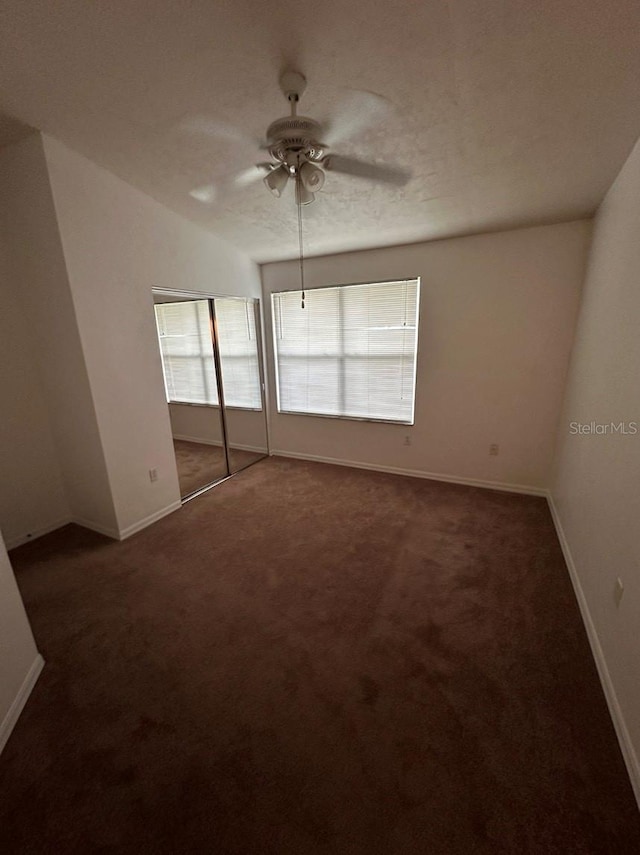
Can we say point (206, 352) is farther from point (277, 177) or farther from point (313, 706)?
point (313, 706)

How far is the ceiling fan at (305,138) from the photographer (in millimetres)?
1516

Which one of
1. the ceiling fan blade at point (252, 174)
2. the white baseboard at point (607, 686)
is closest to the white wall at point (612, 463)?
the white baseboard at point (607, 686)

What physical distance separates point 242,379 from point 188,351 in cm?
86

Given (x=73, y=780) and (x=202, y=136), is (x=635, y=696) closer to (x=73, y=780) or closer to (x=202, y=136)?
(x=73, y=780)

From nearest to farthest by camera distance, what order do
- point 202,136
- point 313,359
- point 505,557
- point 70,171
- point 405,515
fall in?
point 202,136, point 70,171, point 505,557, point 405,515, point 313,359

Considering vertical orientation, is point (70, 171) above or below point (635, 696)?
above

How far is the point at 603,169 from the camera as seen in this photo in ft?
6.68

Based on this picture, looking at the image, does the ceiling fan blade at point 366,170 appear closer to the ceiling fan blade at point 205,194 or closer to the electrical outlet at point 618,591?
the ceiling fan blade at point 205,194

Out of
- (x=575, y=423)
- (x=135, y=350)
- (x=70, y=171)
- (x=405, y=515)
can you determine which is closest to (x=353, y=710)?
(x=405, y=515)

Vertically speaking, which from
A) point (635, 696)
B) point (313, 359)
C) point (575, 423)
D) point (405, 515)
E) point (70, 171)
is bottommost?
point (405, 515)

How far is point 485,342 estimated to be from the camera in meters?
3.27

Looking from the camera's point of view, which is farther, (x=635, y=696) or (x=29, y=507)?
(x=29, y=507)

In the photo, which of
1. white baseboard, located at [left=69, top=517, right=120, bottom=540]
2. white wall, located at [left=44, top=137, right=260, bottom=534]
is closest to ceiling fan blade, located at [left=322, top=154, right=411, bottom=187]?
white wall, located at [left=44, top=137, right=260, bottom=534]

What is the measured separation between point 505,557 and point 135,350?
10.6ft
